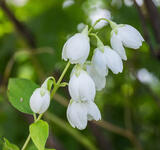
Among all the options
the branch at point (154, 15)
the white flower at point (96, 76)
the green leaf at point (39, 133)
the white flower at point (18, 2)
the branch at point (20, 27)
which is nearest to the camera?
the green leaf at point (39, 133)

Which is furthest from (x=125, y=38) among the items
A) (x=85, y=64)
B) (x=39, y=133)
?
(x=39, y=133)

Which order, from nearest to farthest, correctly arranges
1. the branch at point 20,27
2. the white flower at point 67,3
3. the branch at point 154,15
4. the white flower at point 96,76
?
the white flower at point 96,76 < the branch at point 154,15 < the branch at point 20,27 < the white flower at point 67,3

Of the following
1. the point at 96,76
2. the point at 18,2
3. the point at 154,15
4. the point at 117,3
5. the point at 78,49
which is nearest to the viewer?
the point at 78,49

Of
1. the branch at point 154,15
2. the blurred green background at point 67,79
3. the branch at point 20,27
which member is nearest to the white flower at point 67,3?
the blurred green background at point 67,79

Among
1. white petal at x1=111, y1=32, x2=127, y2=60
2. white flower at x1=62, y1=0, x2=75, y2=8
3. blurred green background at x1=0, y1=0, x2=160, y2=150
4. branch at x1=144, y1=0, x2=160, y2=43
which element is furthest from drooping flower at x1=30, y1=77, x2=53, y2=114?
white flower at x1=62, y1=0, x2=75, y2=8

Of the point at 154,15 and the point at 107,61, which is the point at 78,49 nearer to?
the point at 107,61

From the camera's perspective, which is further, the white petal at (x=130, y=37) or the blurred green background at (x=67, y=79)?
the blurred green background at (x=67, y=79)

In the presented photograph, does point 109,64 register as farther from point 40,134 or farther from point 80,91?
point 40,134

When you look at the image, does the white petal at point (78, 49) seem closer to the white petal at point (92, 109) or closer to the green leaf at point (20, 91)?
the white petal at point (92, 109)
